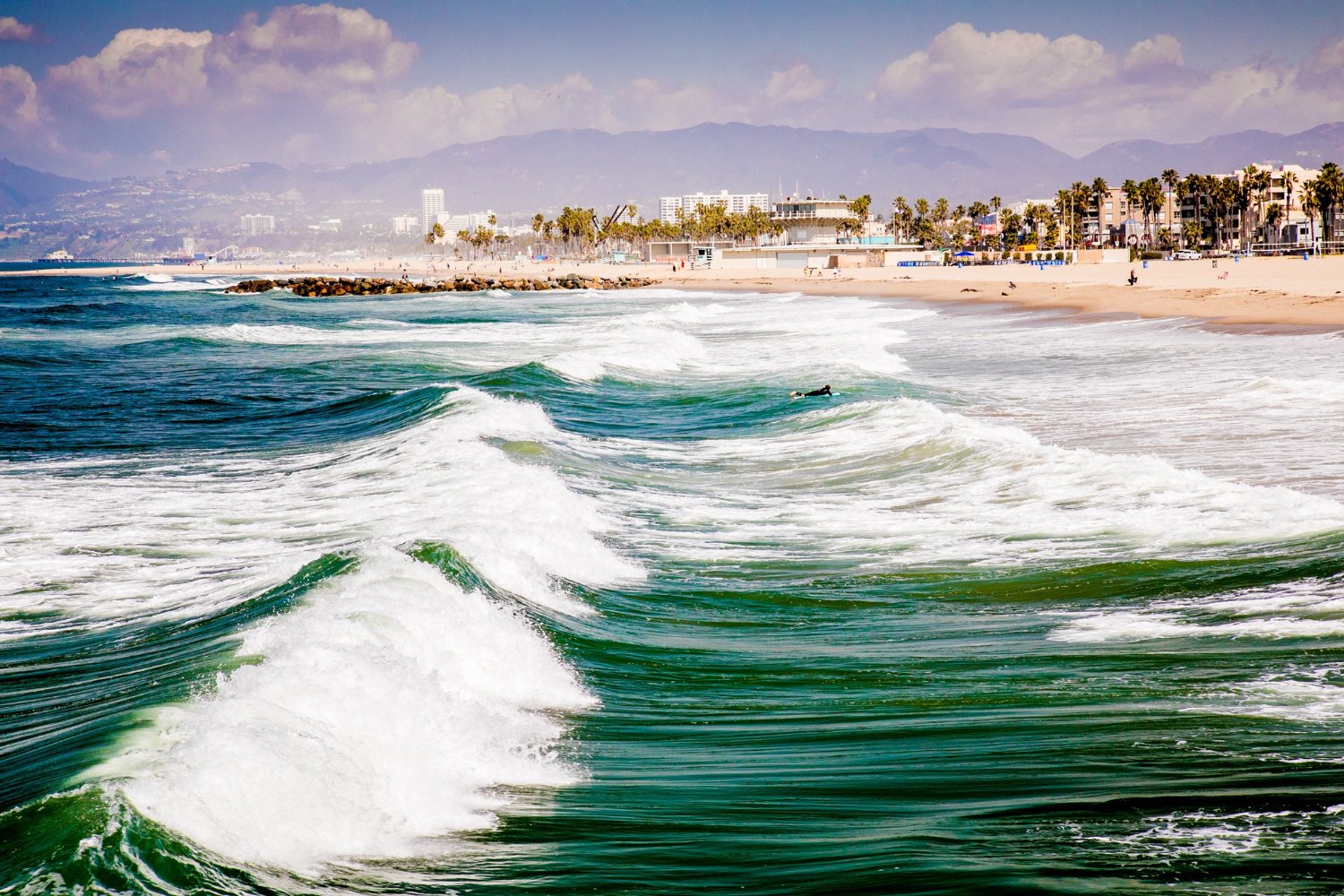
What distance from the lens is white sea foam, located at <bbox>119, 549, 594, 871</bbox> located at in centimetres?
504

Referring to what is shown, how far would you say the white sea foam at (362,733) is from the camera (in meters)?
5.04

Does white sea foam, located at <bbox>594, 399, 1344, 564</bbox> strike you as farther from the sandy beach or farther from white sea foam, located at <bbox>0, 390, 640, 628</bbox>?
the sandy beach

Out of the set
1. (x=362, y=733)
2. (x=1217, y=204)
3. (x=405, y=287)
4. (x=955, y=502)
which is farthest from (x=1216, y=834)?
(x=1217, y=204)

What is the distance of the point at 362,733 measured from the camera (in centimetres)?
612

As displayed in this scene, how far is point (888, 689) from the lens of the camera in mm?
7348

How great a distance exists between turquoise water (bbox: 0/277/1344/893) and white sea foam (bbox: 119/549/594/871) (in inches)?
1.0

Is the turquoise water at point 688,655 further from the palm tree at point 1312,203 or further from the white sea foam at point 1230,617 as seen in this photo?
the palm tree at point 1312,203

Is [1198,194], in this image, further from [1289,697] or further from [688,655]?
[1289,697]

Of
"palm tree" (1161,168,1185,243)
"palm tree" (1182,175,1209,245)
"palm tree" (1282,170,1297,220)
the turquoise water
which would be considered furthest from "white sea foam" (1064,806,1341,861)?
"palm tree" (1282,170,1297,220)

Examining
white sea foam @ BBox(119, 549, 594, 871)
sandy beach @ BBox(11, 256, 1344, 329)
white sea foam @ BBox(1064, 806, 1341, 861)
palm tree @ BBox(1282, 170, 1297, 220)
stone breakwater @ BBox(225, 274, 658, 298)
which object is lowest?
white sea foam @ BBox(1064, 806, 1341, 861)

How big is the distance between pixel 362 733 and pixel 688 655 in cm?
298

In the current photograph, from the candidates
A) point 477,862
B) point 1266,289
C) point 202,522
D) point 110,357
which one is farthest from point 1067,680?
point 1266,289

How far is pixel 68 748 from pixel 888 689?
4.84 m

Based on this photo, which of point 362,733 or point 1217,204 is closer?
point 362,733
